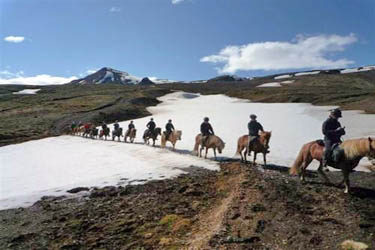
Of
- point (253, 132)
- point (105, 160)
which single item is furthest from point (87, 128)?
point (253, 132)

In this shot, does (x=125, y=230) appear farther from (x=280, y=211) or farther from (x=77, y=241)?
(x=280, y=211)

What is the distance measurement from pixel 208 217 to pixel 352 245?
464 centimetres

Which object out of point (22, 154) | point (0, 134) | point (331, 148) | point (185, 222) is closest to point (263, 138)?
point (331, 148)

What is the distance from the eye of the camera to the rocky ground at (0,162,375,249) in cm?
965

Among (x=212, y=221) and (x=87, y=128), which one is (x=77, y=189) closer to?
(x=212, y=221)

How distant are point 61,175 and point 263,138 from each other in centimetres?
1256

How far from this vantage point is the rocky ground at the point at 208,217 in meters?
9.65

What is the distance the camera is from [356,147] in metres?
12.3

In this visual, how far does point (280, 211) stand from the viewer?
36.9 ft

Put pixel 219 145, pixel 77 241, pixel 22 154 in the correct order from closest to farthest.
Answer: pixel 77 241
pixel 219 145
pixel 22 154

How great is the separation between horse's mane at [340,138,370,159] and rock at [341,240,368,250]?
4.33 meters

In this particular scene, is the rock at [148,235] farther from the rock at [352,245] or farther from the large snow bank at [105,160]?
the large snow bank at [105,160]

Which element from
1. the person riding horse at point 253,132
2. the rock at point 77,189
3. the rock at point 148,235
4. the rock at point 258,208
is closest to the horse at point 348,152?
the rock at point 258,208

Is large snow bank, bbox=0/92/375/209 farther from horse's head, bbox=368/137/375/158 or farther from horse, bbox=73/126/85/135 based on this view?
horse's head, bbox=368/137/375/158
